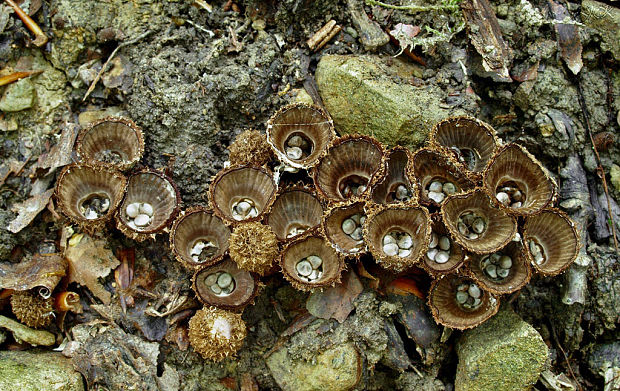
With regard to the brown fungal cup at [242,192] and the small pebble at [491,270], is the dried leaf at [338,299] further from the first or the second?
the small pebble at [491,270]

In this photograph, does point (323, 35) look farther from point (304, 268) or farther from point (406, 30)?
point (304, 268)

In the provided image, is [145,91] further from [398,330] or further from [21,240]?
[398,330]

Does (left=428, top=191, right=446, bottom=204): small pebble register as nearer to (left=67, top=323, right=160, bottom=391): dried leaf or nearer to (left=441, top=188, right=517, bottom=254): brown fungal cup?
(left=441, top=188, right=517, bottom=254): brown fungal cup

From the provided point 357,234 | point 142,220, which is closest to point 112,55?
point 142,220

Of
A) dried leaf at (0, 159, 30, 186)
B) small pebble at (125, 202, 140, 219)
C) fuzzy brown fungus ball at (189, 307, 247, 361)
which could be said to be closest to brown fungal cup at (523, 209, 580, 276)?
fuzzy brown fungus ball at (189, 307, 247, 361)

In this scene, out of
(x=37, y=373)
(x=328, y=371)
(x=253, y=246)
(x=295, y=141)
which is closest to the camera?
(x=253, y=246)

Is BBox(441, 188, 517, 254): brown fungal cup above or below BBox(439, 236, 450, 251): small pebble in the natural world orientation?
above
